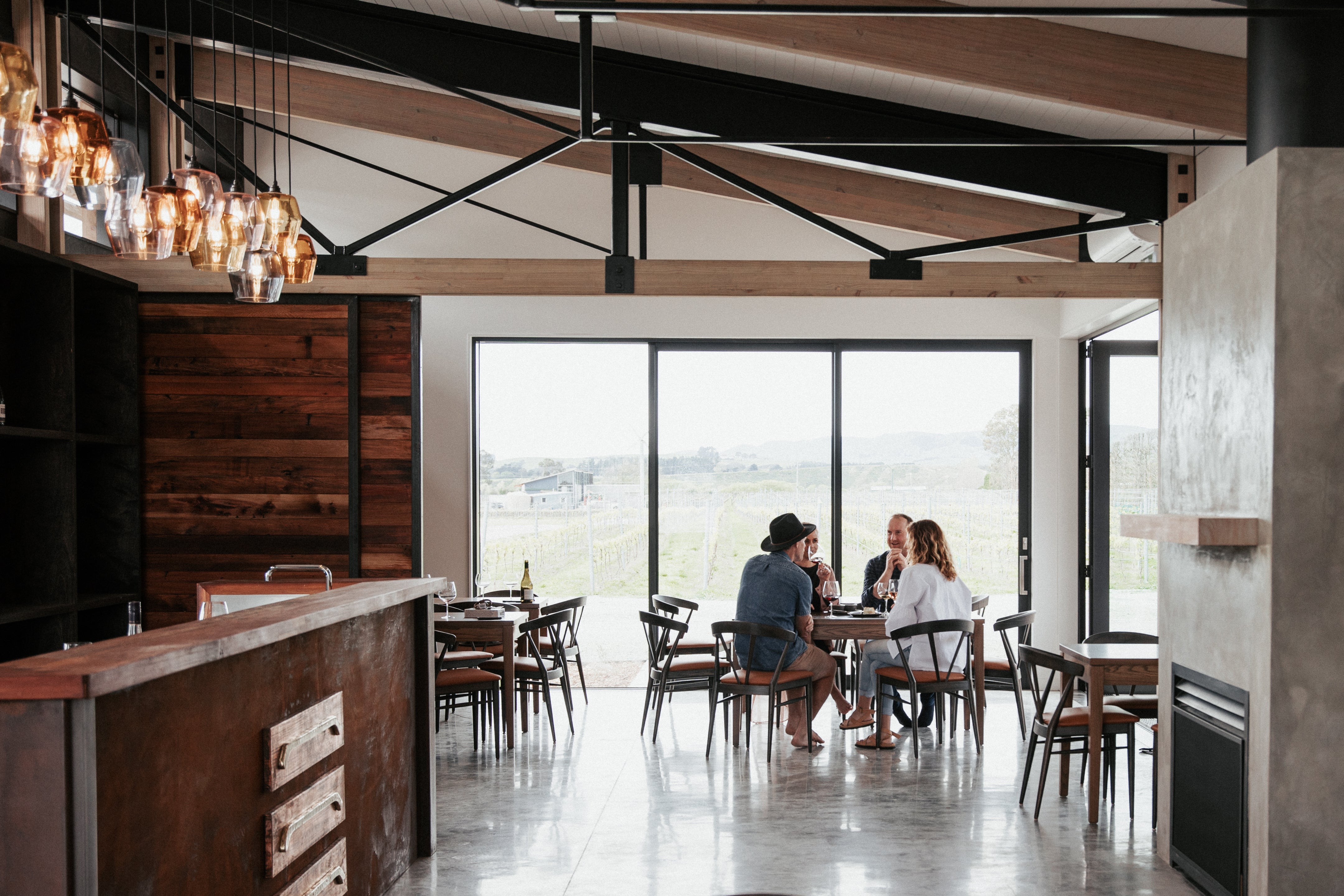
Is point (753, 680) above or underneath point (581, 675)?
above

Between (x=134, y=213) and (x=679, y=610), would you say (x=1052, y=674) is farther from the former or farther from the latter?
(x=134, y=213)

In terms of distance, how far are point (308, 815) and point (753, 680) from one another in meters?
3.21

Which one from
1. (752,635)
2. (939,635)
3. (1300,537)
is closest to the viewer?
(1300,537)

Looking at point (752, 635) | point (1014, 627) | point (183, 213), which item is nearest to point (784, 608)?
point (752, 635)

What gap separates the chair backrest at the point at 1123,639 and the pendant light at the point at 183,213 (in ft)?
16.0

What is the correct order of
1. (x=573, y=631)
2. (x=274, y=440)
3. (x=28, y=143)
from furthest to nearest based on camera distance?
(x=573, y=631), (x=274, y=440), (x=28, y=143)

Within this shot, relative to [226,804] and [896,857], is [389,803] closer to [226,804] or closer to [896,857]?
[226,804]

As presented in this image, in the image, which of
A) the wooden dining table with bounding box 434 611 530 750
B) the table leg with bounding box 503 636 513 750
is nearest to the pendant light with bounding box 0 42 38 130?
the wooden dining table with bounding box 434 611 530 750

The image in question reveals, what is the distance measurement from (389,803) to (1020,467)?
621 cm

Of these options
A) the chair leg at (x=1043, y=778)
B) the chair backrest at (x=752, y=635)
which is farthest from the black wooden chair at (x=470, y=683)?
the chair leg at (x=1043, y=778)

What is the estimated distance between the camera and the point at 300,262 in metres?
4.11

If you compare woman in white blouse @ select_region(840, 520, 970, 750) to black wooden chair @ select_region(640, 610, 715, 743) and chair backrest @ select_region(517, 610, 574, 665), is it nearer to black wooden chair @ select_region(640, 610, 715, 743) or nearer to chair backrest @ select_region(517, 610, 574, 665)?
black wooden chair @ select_region(640, 610, 715, 743)

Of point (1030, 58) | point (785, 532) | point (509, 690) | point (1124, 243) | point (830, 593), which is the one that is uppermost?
point (1030, 58)

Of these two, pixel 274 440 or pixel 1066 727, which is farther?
pixel 274 440
